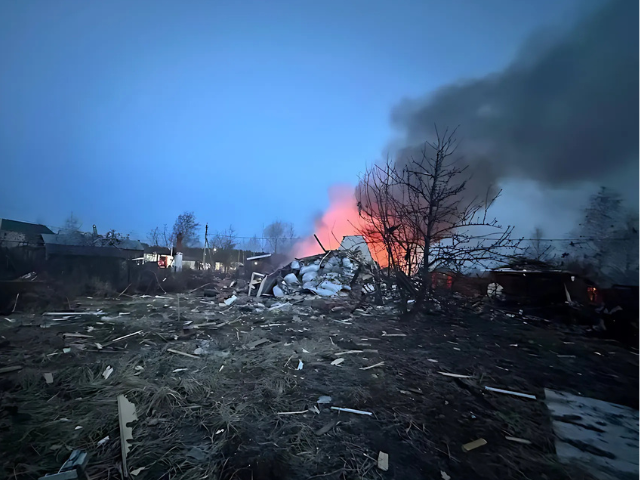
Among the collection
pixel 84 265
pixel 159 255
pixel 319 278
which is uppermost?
pixel 159 255

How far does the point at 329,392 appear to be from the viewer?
3.29 meters

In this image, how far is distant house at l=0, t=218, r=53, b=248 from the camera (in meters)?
12.4

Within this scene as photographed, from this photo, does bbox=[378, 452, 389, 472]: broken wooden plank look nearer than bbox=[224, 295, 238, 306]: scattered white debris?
Yes

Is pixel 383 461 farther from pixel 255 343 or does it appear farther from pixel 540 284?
pixel 540 284

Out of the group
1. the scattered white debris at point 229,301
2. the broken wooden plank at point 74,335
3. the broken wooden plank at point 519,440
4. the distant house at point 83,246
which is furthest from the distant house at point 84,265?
the broken wooden plank at point 519,440

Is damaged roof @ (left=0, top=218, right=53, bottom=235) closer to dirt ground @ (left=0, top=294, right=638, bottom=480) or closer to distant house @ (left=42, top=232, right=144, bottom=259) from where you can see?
distant house @ (left=42, top=232, right=144, bottom=259)

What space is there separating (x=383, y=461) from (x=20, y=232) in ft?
78.6

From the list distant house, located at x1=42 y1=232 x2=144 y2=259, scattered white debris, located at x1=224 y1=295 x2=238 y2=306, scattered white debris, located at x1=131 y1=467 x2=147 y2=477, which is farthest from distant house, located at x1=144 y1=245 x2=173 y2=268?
scattered white debris, located at x1=131 y1=467 x2=147 y2=477

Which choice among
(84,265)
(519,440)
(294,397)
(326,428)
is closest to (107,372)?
(294,397)

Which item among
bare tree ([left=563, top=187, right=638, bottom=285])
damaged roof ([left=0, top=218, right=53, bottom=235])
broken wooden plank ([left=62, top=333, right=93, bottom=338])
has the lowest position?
broken wooden plank ([left=62, top=333, right=93, bottom=338])

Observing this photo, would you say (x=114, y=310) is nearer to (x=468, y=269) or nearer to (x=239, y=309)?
(x=239, y=309)

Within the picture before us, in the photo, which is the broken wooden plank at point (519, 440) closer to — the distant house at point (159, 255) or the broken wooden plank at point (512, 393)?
the broken wooden plank at point (512, 393)

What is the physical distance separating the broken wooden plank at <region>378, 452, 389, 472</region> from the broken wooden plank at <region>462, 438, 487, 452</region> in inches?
26.1

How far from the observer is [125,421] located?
2545mm
